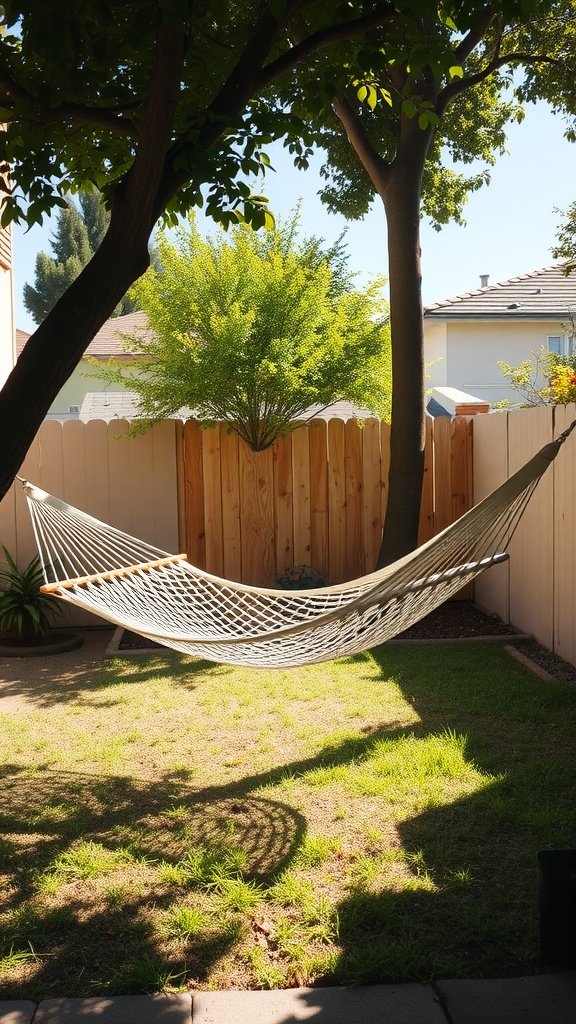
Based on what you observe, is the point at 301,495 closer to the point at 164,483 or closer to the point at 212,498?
the point at 212,498

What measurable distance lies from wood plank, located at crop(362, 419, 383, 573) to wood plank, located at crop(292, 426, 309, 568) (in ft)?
1.23

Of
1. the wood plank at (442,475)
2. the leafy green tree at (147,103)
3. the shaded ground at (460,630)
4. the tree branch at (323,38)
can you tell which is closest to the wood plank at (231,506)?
the shaded ground at (460,630)

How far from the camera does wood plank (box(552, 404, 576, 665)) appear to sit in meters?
4.15

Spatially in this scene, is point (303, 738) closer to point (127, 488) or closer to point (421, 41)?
point (421, 41)

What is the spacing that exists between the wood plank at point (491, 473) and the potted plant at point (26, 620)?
2.53m

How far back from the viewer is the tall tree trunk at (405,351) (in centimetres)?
524

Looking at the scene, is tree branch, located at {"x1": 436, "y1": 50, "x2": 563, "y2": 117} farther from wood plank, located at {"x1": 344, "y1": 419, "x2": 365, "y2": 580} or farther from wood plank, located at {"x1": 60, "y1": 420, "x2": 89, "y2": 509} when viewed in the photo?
wood plank, located at {"x1": 60, "y1": 420, "x2": 89, "y2": 509}

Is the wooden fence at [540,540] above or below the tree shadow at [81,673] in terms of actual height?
above

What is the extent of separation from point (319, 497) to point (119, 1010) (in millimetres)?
4457

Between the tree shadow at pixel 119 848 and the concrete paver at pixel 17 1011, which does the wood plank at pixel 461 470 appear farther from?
the concrete paver at pixel 17 1011

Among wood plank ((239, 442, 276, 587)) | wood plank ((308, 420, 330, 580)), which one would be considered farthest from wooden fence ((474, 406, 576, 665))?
wood plank ((239, 442, 276, 587))

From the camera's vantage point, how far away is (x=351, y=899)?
216cm

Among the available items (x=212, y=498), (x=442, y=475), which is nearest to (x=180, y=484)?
(x=212, y=498)

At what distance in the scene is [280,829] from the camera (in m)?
2.58
